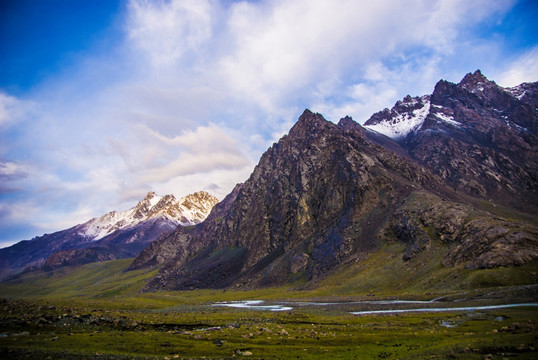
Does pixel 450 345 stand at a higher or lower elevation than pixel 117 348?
lower

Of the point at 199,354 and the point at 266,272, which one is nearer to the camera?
the point at 199,354

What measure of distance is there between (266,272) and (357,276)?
233 ft

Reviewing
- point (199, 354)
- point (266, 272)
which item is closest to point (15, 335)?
point (199, 354)

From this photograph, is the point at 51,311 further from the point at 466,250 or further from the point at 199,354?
the point at 466,250

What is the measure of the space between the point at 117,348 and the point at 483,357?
120ft

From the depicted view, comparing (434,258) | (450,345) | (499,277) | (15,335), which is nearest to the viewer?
(450,345)

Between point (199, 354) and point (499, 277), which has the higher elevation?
point (199, 354)

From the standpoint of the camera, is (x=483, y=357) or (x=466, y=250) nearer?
(x=483, y=357)

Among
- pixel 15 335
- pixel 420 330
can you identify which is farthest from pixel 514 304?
pixel 15 335

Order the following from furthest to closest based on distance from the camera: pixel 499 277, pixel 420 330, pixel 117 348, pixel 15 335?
pixel 499 277 < pixel 420 330 < pixel 15 335 < pixel 117 348

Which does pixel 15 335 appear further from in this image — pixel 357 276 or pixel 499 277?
pixel 357 276

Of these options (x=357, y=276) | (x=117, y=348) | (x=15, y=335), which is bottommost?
(x=357, y=276)

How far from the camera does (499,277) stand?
9194 centimetres

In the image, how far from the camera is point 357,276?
142 meters
